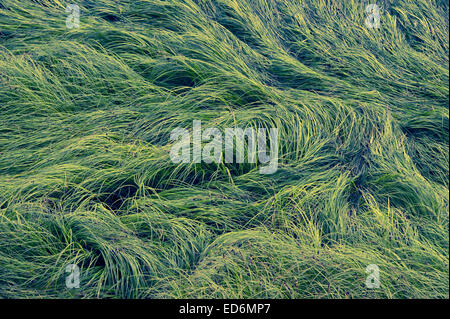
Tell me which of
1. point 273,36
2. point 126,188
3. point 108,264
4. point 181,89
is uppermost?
point 273,36

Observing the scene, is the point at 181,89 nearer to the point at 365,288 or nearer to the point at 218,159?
the point at 218,159

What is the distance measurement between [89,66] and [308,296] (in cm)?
199

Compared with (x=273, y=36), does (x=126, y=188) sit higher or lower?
lower

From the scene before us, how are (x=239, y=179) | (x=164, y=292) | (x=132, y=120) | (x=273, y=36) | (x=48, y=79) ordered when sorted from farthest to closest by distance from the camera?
(x=273, y=36)
(x=48, y=79)
(x=132, y=120)
(x=239, y=179)
(x=164, y=292)

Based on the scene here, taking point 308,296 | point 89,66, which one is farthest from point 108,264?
point 89,66

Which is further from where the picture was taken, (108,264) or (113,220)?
(113,220)

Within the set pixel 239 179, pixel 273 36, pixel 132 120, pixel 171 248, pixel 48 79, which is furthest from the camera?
pixel 273 36

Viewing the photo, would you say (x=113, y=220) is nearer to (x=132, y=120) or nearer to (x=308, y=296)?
(x=132, y=120)

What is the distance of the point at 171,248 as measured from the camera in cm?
202

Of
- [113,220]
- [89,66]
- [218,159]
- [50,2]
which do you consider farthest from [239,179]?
[50,2]

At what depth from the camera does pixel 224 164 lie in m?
2.35

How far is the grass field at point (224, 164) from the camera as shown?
1947mm

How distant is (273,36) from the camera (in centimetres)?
310

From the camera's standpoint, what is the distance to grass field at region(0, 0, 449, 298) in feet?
6.39
